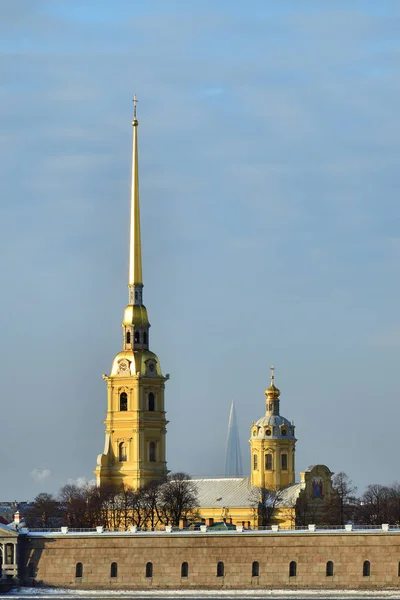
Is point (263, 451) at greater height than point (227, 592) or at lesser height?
greater

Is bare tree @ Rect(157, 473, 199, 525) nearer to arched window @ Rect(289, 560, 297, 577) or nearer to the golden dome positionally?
the golden dome

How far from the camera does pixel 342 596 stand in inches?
3693

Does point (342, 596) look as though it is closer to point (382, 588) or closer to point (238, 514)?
point (382, 588)

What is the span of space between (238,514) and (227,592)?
3333 centimetres

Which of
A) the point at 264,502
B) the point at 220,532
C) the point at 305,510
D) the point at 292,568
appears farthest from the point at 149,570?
the point at 264,502

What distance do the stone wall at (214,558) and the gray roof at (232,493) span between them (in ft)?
102

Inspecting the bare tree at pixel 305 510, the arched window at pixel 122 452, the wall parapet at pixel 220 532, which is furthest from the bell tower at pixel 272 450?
the wall parapet at pixel 220 532

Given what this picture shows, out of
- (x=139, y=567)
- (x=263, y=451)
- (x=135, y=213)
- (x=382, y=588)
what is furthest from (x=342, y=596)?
(x=135, y=213)

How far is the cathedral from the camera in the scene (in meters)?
133

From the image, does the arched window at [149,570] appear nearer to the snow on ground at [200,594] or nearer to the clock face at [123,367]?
the snow on ground at [200,594]

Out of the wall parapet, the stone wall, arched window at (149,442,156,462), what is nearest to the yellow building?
arched window at (149,442,156,462)

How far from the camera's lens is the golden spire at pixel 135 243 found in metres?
137

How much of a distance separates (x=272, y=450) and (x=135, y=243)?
16.8 metres

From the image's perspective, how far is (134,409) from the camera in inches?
5340
